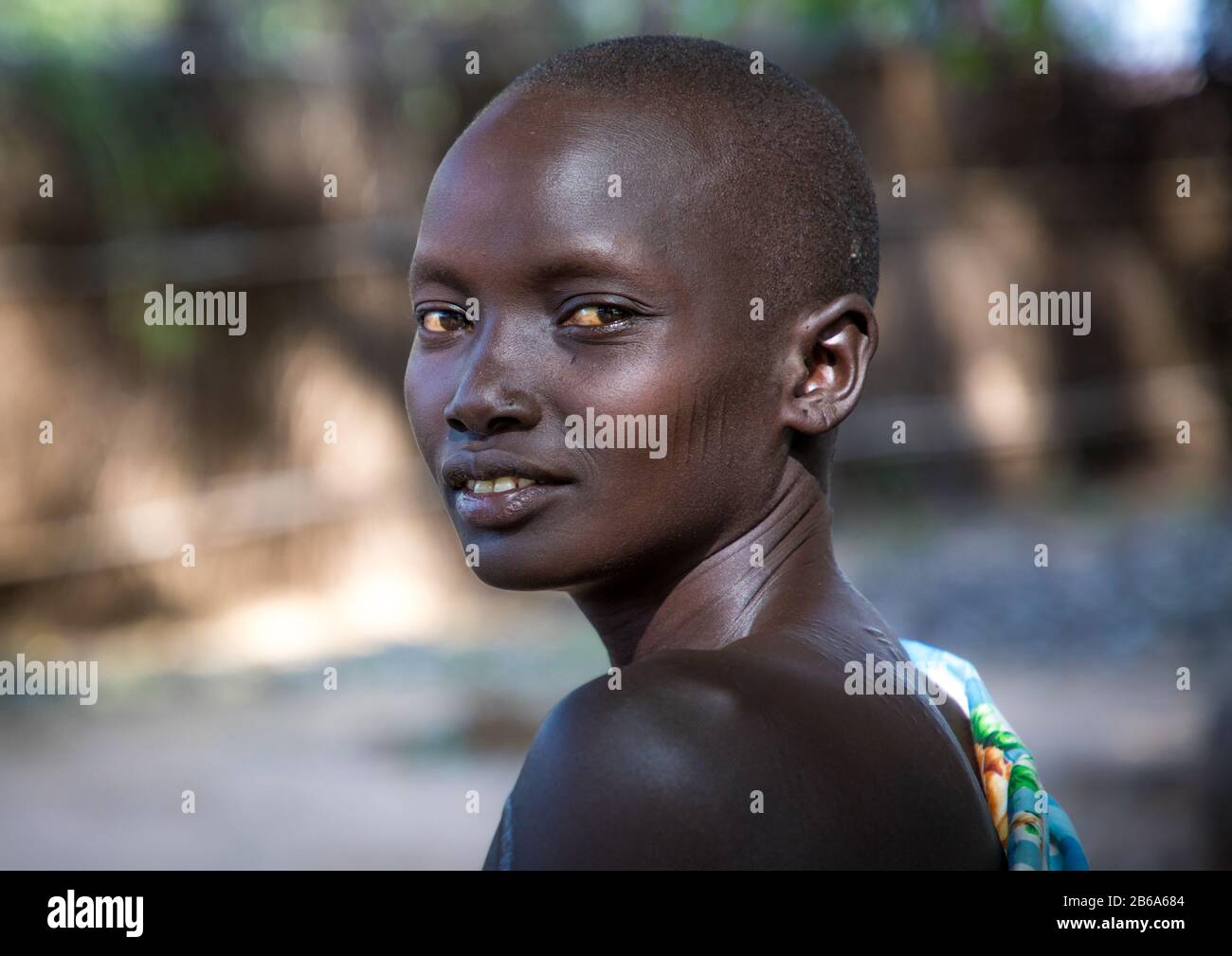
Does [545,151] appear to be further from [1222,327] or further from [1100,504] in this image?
[1222,327]

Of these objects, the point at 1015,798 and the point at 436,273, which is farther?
the point at 1015,798

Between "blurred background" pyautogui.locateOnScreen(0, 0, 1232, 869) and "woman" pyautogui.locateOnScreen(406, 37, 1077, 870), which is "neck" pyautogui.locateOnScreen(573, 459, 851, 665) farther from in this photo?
"blurred background" pyautogui.locateOnScreen(0, 0, 1232, 869)

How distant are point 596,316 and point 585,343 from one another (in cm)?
4

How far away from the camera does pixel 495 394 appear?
1.64m

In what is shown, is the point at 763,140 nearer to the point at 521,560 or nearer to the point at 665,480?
the point at 665,480

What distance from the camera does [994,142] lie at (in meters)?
9.99

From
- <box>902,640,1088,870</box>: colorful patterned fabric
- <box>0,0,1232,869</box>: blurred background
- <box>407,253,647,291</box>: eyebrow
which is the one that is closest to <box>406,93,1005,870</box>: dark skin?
<box>407,253,647,291</box>: eyebrow

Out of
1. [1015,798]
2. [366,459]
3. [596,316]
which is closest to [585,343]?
[596,316]

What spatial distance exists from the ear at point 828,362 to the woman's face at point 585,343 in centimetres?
6

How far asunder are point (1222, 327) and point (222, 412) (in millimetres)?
7444

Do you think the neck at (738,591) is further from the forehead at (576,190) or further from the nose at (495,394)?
the forehead at (576,190)

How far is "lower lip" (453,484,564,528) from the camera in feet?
5.52
